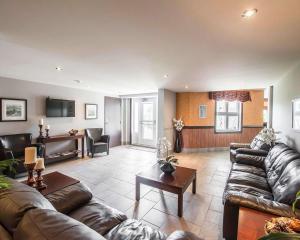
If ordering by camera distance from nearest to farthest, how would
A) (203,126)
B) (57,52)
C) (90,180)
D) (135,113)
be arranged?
(57,52) → (90,180) → (203,126) → (135,113)

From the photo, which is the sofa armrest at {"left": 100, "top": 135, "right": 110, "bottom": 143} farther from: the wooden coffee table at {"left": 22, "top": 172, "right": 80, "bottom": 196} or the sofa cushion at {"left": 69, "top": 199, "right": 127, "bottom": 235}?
the sofa cushion at {"left": 69, "top": 199, "right": 127, "bottom": 235}

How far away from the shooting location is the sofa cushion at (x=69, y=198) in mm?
1514

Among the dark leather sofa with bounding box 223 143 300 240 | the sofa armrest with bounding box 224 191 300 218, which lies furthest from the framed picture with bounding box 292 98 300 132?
the sofa armrest with bounding box 224 191 300 218

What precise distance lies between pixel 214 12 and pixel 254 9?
304 mm

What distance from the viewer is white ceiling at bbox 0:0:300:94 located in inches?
52.2

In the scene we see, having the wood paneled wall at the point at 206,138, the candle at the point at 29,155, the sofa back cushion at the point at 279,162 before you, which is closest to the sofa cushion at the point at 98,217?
the candle at the point at 29,155

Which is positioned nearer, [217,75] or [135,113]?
[217,75]

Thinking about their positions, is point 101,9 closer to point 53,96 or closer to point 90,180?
point 90,180

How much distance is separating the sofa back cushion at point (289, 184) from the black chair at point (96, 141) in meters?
4.44

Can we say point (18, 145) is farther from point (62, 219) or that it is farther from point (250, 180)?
point (250, 180)

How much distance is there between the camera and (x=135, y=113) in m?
7.16

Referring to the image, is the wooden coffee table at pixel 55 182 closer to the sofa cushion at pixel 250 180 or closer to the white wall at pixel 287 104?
the sofa cushion at pixel 250 180

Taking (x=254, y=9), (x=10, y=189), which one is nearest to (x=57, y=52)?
(x=10, y=189)

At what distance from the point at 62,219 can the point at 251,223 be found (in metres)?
1.31
